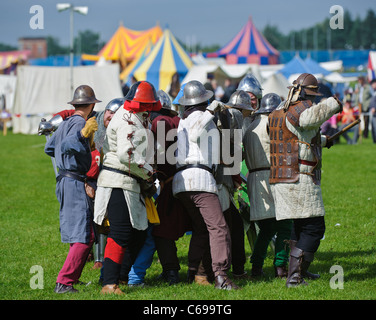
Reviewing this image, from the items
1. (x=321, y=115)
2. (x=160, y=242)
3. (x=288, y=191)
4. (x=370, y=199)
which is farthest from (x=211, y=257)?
(x=370, y=199)

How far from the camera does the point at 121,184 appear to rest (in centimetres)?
529

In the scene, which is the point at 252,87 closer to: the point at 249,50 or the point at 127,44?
the point at 249,50

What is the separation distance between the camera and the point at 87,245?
17.9 ft

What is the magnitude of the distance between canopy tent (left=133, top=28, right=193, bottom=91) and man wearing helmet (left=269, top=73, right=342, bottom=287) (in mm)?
20486

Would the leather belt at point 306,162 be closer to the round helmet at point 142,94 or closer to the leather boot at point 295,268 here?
the leather boot at point 295,268

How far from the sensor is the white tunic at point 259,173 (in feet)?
19.4

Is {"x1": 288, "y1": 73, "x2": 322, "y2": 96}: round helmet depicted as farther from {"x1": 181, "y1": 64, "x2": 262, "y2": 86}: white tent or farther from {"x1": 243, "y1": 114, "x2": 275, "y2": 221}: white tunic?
{"x1": 181, "y1": 64, "x2": 262, "y2": 86}: white tent

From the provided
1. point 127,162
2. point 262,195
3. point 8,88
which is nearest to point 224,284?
point 262,195

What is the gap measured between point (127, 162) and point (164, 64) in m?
21.8

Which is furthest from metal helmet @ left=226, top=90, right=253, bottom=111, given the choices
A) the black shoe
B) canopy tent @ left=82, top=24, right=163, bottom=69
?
canopy tent @ left=82, top=24, right=163, bottom=69

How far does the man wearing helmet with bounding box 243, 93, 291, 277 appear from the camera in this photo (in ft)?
19.5

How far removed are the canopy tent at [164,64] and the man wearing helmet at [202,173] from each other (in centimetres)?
2029
